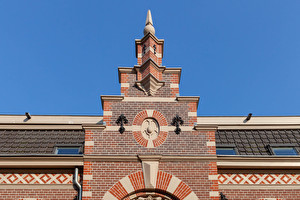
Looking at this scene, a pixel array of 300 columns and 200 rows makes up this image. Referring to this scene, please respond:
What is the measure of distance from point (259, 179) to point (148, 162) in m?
3.90

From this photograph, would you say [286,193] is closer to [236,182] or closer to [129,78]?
[236,182]

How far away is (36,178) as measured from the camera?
480 inches

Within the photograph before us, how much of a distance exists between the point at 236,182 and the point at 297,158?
7.48 ft

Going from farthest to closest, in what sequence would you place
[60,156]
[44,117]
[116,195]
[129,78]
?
[44,117] < [129,78] < [60,156] < [116,195]

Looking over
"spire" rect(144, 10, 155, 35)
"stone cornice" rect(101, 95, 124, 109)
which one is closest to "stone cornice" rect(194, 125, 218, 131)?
"stone cornice" rect(101, 95, 124, 109)

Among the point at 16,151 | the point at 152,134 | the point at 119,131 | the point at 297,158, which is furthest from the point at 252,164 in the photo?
the point at 16,151

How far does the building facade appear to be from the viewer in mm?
11633

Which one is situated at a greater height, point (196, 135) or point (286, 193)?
point (196, 135)

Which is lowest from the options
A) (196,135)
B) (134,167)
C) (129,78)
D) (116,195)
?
(116,195)

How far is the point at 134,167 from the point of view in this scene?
1189 cm

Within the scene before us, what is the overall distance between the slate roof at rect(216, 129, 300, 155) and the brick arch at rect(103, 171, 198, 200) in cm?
360

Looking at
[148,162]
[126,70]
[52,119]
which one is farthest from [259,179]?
[52,119]

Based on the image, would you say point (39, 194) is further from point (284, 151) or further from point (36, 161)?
point (284, 151)

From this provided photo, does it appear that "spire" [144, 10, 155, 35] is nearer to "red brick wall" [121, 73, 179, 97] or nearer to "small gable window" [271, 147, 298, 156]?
"red brick wall" [121, 73, 179, 97]
